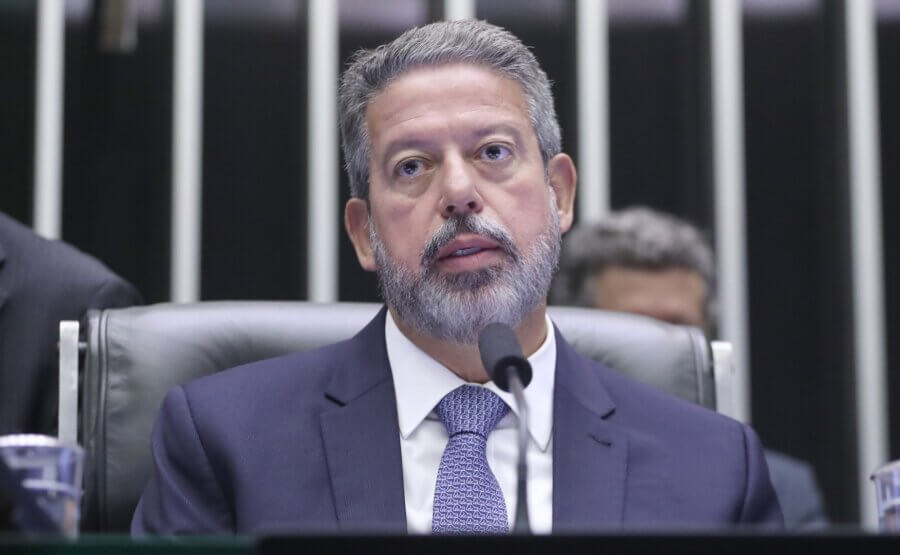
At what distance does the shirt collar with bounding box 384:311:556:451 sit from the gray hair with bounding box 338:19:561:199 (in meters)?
0.24

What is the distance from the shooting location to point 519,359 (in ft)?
4.58

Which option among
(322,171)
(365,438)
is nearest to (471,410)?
(365,438)

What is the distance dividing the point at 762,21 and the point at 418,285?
5.73ft

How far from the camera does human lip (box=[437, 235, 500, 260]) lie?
1.83 m

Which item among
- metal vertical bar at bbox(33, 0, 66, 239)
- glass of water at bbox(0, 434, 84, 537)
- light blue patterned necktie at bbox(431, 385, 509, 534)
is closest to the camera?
glass of water at bbox(0, 434, 84, 537)

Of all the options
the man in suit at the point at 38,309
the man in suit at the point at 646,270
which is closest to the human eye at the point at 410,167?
the man in suit at the point at 38,309

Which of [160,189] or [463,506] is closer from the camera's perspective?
[463,506]

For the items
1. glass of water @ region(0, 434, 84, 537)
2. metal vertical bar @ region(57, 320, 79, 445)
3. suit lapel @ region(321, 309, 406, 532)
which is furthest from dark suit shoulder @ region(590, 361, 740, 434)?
glass of water @ region(0, 434, 84, 537)

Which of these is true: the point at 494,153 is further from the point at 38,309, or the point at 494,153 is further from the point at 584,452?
→ the point at 38,309

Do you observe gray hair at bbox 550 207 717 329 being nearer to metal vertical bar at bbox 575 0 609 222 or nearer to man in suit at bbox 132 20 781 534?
metal vertical bar at bbox 575 0 609 222

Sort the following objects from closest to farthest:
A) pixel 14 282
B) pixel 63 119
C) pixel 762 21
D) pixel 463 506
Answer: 1. pixel 463 506
2. pixel 14 282
3. pixel 63 119
4. pixel 762 21

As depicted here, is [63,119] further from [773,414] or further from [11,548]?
[11,548]

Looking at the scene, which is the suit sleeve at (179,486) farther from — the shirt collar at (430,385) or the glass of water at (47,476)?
the glass of water at (47,476)

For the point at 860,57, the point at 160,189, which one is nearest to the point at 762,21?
the point at 860,57
